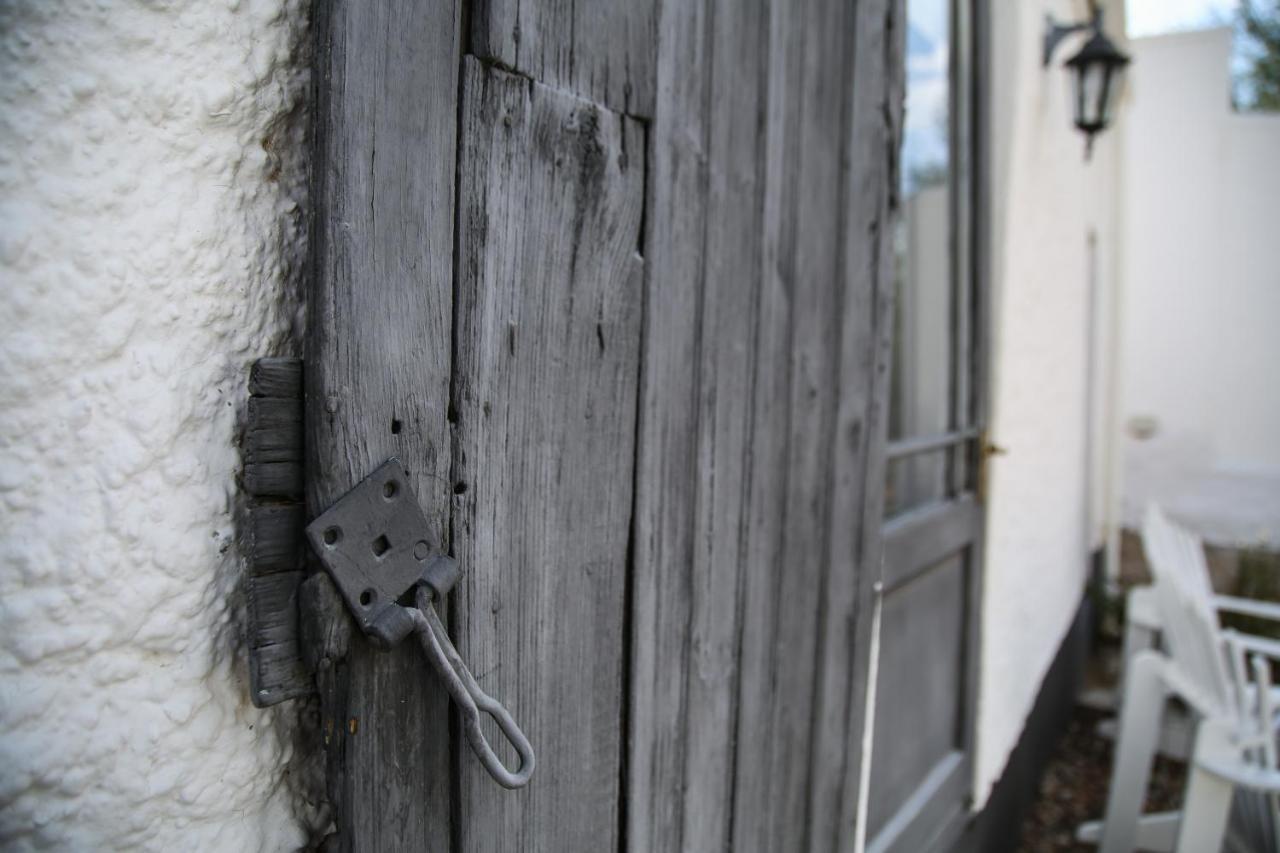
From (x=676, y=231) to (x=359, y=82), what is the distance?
0.36 metres

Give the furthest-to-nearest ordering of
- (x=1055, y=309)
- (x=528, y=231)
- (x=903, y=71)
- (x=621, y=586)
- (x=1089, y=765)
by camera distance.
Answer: (x=1089, y=765), (x=1055, y=309), (x=903, y=71), (x=621, y=586), (x=528, y=231)

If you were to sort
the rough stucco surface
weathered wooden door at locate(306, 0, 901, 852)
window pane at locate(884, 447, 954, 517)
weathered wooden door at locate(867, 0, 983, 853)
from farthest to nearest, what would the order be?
1. window pane at locate(884, 447, 954, 517)
2. weathered wooden door at locate(867, 0, 983, 853)
3. weathered wooden door at locate(306, 0, 901, 852)
4. the rough stucco surface

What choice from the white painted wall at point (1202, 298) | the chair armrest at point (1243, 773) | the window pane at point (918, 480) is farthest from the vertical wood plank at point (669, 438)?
the white painted wall at point (1202, 298)

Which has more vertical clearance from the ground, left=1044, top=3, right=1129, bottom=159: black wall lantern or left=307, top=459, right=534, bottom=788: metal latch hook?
left=1044, top=3, right=1129, bottom=159: black wall lantern

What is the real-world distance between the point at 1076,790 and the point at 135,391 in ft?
14.7

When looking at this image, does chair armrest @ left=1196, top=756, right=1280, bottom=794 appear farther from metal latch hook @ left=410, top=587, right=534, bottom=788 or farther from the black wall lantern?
metal latch hook @ left=410, top=587, right=534, bottom=788

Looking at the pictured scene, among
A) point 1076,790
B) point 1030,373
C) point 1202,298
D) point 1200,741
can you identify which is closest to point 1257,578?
point 1076,790

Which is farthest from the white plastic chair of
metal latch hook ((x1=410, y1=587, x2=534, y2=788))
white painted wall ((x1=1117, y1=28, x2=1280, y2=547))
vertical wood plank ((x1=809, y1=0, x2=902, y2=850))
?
white painted wall ((x1=1117, y1=28, x2=1280, y2=547))

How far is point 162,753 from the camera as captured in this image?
512 mm

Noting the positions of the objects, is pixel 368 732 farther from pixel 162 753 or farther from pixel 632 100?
pixel 632 100

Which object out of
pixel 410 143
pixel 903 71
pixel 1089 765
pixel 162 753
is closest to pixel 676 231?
pixel 410 143

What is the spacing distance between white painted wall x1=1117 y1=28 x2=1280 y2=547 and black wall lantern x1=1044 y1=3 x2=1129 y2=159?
462cm

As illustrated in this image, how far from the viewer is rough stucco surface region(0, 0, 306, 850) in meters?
0.46

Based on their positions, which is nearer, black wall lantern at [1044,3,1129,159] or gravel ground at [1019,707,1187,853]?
black wall lantern at [1044,3,1129,159]
